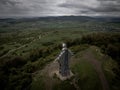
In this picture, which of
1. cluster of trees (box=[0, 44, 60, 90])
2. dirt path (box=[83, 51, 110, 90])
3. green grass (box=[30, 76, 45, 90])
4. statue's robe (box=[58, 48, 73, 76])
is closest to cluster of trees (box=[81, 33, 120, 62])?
dirt path (box=[83, 51, 110, 90])

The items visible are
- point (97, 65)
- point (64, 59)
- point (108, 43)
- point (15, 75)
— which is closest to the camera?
point (64, 59)

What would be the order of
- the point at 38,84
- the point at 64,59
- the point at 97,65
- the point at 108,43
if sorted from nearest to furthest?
the point at 64,59 → the point at 38,84 → the point at 97,65 → the point at 108,43

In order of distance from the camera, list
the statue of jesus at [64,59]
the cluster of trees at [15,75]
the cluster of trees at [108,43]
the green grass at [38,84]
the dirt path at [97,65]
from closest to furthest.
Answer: the statue of jesus at [64,59]
the green grass at [38,84]
the dirt path at [97,65]
the cluster of trees at [15,75]
the cluster of trees at [108,43]

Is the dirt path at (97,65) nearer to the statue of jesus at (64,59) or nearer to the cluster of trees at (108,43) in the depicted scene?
the statue of jesus at (64,59)

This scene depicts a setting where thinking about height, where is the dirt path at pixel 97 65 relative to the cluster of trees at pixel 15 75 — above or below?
above

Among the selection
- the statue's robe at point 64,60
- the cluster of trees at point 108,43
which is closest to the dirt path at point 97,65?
the statue's robe at point 64,60

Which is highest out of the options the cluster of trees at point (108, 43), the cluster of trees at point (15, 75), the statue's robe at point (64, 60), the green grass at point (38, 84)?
the statue's robe at point (64, 60)

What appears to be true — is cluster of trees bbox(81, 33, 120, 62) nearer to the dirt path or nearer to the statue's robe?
the dirt path

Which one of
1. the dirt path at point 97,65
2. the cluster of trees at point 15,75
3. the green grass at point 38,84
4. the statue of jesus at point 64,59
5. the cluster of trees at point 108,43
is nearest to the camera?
the statue of jesus at point 64,59

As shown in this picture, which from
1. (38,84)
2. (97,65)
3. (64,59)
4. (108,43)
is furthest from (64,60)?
(108,43)

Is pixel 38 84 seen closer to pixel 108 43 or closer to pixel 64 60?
pixel 64 60

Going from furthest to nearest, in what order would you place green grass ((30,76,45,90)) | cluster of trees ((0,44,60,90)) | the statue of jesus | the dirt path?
cluster of trees ((0,44,60,90)) < the dirt path < green grass ((30,76,45,90)) < the statue of jesus

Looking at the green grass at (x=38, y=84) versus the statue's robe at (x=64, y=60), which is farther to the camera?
the green grass at (x=38, y=84)

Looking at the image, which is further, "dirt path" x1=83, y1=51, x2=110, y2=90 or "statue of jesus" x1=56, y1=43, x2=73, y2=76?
"dirt path" x1=83, y1=51, x2=110, y2=90
